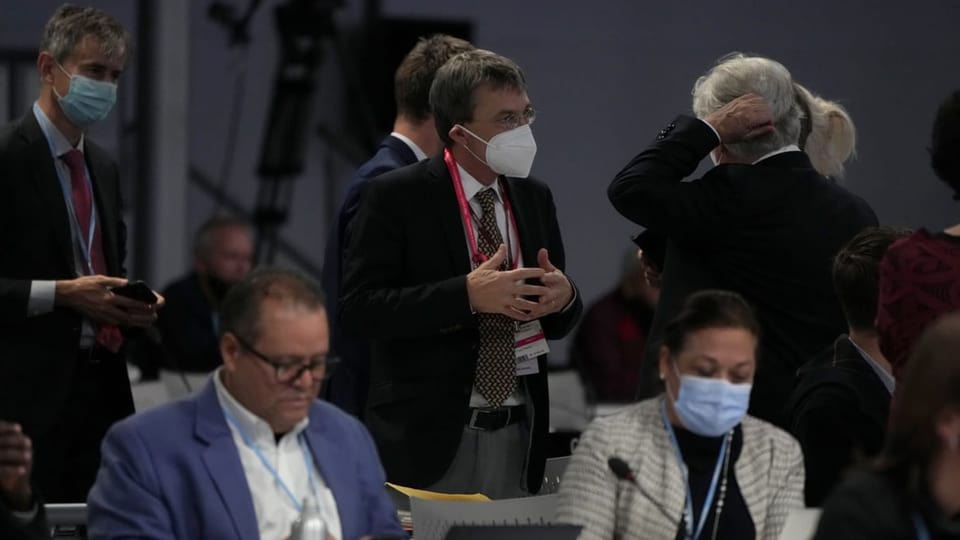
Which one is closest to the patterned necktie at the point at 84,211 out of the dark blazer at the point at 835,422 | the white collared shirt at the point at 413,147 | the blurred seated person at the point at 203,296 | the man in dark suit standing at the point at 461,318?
the man in dark suit standing at the point at 461,318

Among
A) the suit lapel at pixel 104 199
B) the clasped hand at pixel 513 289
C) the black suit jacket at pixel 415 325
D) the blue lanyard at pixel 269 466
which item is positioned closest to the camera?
the blue lanyard at pixel 269 466

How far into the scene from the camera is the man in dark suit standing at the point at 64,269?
171 inches

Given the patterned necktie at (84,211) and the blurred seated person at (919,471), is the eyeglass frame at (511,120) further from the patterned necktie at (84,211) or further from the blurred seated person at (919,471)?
the blurred seated person at (919,471)

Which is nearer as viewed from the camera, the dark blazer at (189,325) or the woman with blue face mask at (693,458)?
the woman with blue face mask at (693,458)

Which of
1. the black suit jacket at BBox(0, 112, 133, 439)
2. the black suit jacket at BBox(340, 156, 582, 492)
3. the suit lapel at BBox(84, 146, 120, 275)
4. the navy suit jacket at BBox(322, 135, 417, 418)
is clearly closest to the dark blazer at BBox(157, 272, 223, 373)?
the navy suit jacket at BBox(322, 135, 417, 418)

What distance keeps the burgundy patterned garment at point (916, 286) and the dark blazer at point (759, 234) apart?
2.31 feet

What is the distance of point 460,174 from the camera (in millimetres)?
4172

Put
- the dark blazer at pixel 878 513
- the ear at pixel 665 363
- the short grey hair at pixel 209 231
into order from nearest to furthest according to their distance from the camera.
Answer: the dark blazer at pixel 878 513
the ear at pixel 665 363
the short grey hair at pixel 209 231

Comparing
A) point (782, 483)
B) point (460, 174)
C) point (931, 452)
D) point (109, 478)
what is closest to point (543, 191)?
point (460, 174)

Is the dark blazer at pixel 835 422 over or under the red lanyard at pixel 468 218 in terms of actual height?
under

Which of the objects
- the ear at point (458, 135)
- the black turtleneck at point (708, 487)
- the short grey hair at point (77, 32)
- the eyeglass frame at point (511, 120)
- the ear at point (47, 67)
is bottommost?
the black turtleneck at point (708, 487)

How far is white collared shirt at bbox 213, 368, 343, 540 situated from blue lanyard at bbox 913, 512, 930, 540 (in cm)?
107

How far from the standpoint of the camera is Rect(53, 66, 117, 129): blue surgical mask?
442 cm

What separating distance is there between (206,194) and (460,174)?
5257 millimetres
